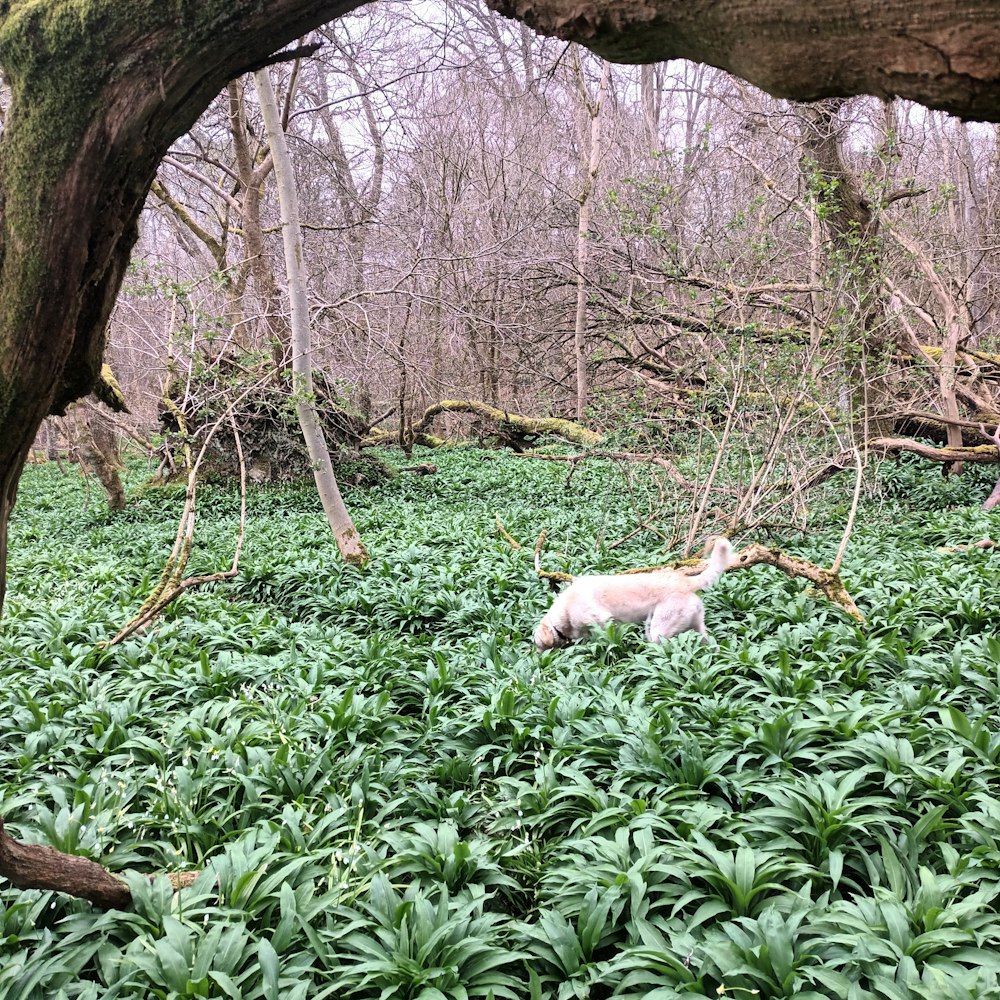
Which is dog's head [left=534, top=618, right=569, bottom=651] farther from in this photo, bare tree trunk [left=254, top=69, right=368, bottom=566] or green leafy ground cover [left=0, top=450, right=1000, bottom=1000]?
bare tree trunk [left=254, top=69, right=368, bottom=566]

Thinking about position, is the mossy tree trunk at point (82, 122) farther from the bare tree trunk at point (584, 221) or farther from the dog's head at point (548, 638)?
the bare tree trunk at point (584, 221)

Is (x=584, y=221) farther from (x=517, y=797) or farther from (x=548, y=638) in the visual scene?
(x=517, y=797)

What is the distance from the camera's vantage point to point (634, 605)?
5773 millimetres

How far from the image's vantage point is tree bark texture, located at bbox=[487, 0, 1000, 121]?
0.97 meters

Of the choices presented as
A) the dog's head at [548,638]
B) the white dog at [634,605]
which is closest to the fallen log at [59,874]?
the dog's head at [548,638]

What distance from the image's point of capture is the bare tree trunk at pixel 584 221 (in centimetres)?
1789

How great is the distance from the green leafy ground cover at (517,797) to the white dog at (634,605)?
0.17m

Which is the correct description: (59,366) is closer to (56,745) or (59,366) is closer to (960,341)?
(56,745)

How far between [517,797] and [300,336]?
715 centimetres

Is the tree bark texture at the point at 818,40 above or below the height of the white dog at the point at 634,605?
above

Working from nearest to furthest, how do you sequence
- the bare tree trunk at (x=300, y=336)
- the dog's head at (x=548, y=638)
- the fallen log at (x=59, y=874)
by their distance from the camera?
1. the fallen log at (x=59, y=874)
2. the dog's head at (x=548, y=638)
3. the bare tree trunk at (x=300, y=336)

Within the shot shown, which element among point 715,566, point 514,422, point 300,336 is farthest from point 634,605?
point 514,422

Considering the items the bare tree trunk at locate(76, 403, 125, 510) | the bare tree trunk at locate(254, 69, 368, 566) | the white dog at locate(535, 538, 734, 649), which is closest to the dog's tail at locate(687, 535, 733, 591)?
the white dog at locate(535, 538, 734, 649)

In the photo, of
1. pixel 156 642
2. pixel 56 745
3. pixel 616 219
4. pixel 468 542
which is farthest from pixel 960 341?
pixel 56 745
